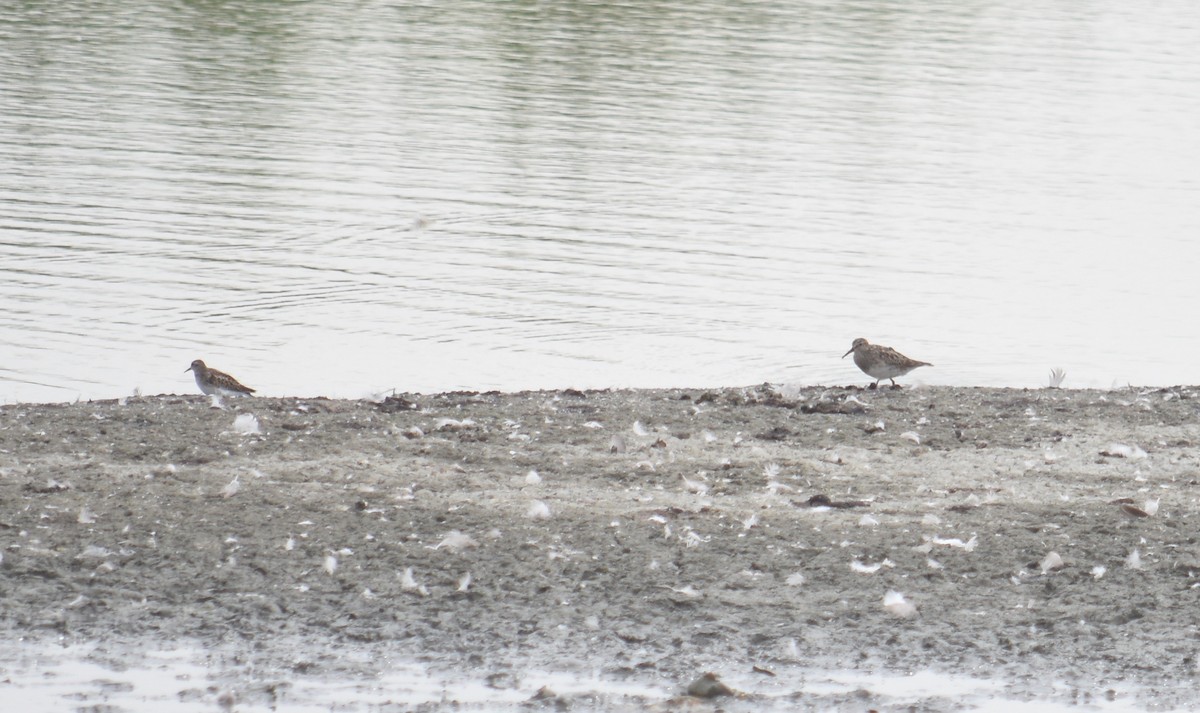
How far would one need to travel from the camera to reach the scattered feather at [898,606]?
7.38 m

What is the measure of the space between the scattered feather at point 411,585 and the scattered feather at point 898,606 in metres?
2.03

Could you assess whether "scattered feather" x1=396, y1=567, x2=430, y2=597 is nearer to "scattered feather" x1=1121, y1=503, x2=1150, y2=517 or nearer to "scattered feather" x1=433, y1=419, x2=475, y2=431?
"scattered feather" x1=433, y1=419, x2=475, y2=431

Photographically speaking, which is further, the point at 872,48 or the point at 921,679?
the point at 872,48

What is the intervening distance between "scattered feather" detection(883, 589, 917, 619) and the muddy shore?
0.02 meters

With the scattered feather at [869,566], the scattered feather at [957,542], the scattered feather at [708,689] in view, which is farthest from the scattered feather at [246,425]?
the scattered feather at [708,689]

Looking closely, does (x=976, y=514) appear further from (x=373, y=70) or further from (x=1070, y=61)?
(x=1070, y=61)

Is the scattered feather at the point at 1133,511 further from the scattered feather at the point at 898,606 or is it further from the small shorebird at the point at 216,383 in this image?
the small shorebird at the point at 216,383

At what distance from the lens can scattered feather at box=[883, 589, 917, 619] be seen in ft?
24.2

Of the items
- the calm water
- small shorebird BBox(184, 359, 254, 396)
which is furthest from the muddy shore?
the calm water

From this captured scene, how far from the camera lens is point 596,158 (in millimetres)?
27453

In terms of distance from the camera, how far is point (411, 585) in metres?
7.48

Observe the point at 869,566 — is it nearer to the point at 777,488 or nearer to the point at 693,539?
the point at 693,539

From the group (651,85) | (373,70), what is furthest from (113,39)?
(651,85)

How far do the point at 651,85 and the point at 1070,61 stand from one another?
14573 mm
